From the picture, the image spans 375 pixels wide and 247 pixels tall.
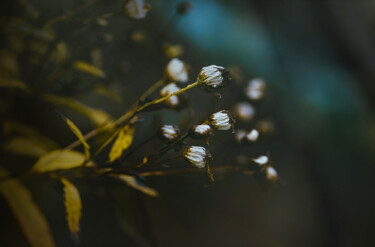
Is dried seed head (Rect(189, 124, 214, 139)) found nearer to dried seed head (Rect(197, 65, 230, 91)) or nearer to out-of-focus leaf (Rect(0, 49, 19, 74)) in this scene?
dried seed head (Rect(197, 65, 230, 91))

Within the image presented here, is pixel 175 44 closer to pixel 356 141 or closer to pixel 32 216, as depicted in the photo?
pixel 32 216

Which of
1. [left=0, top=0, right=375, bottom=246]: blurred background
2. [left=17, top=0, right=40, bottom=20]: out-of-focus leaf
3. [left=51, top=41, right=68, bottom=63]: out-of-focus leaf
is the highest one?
[left=17, top=0, right=40, bottom=20]: out-of-focus leaf

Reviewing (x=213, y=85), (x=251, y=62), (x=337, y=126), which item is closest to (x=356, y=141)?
(x=337, y=126)

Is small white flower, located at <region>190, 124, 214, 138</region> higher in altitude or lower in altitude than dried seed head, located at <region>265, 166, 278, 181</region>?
higher

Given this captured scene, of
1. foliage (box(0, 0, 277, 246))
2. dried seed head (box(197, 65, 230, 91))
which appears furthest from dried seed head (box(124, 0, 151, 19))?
dried seed head (box(197, 65, 230, 91))

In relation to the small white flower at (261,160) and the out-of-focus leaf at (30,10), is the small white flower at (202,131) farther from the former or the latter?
the out-of-focus leaf at (30,10)

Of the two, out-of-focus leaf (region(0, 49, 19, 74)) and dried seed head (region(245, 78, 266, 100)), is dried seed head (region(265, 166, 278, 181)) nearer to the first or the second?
dried seed head (region(245, 78, 266, 100))

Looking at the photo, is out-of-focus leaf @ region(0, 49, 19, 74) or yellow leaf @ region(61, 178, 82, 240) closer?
yellow leaf @ region(61, 178, 82, 240)
